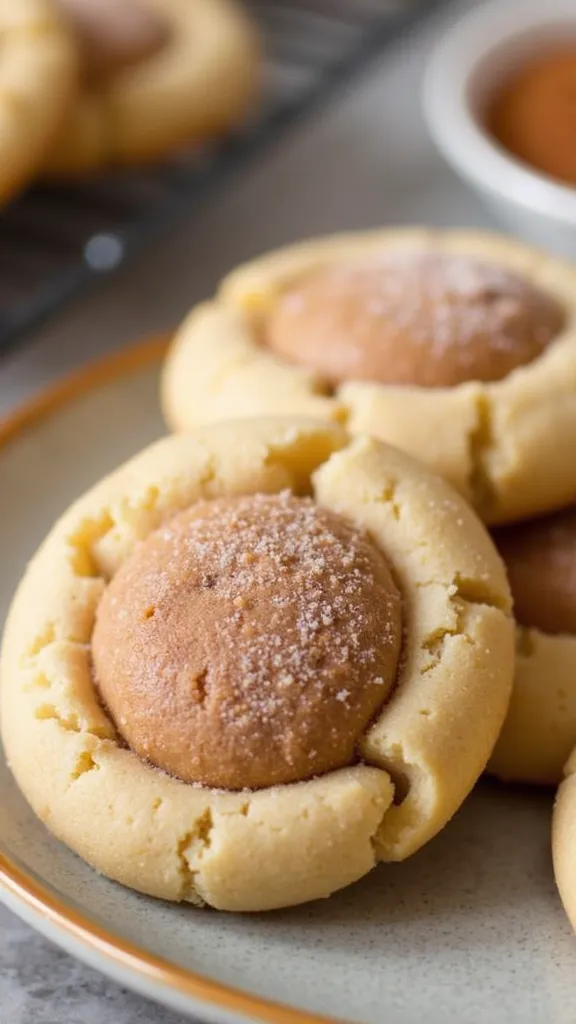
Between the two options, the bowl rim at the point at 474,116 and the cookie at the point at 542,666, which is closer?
the cookie at the point at 542,666

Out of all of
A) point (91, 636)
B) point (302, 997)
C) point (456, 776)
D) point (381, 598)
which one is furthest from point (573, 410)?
point (302, 997)

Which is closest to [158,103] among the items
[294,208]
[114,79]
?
[114,79]

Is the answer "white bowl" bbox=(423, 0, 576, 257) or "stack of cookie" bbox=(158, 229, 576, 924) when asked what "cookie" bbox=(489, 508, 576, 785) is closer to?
"stack of cookie" bbox=(158, 229, 576, 924)

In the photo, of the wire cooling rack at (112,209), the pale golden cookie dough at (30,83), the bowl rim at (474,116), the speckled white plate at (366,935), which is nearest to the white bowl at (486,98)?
the bowl rim at (474,116)

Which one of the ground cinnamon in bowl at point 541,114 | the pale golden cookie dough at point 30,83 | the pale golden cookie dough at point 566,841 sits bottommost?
the pale golden cookie dough at point 566,841

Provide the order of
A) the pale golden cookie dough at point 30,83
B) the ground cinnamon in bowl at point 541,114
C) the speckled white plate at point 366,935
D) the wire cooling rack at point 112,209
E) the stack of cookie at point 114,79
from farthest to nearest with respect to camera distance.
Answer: the ground cinnamon in bowl at point 541,114 < the wire cooling rack at point 112,209 < the stack of cookie at point 114,79 < the pale golden cookie dough at point 30,83 < the speckled white plate at point 366,935

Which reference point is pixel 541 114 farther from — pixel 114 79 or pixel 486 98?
pixel 114 79

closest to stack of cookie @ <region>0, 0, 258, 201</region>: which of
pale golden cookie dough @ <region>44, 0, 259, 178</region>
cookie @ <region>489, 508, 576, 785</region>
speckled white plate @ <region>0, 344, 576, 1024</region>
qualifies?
pale golden cookie dough @ <region>44, 0, 259, 178</region>

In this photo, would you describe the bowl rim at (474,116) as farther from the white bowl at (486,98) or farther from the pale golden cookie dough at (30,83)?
the pale golden cookie dough at (30,83)
